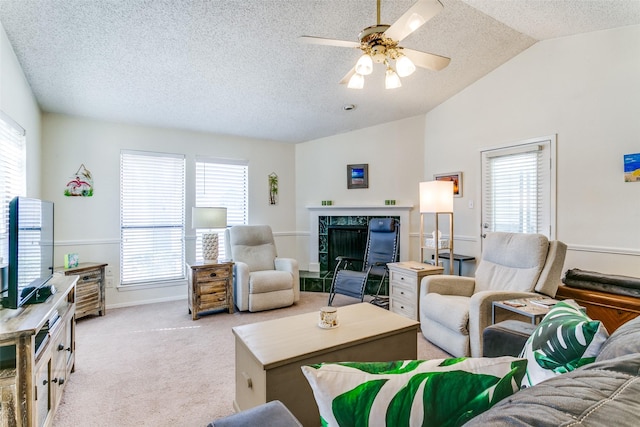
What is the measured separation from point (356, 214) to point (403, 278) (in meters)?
1.84

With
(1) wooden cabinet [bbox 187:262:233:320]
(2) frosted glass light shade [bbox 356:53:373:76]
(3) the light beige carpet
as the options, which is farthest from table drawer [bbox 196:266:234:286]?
(2) frosted glass light shade [bbox 356:53:373:76]

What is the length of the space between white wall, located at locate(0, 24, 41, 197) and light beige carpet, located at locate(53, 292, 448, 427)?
67.7 inches

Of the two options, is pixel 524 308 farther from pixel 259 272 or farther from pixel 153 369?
pixel 259 272

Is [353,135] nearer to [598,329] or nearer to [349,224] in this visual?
[349,224]

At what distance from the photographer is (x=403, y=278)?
136 inches

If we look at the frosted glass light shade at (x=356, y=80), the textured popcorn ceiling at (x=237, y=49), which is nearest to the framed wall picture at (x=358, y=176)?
the textured popcorn ceiling at (x=237, y=49)

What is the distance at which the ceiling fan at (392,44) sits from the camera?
1.89m

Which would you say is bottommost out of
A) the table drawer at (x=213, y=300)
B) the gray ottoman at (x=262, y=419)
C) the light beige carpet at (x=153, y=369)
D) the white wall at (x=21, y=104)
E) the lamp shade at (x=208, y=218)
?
the light beige carpet at (x=153, y=369)

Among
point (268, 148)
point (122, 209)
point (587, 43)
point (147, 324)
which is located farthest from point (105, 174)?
point (587, 43)

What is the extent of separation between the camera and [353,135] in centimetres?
520

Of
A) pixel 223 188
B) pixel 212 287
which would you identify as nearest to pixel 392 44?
pixel 212 287

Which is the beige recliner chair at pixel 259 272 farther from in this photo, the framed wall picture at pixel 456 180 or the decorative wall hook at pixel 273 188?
the framed wall picture at pixel 456 180

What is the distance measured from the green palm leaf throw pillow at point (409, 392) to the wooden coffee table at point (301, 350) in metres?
1.01

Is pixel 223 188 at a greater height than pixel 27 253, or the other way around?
pixel 223 188
